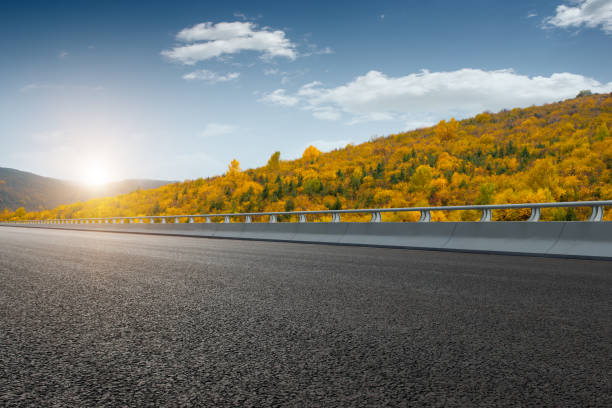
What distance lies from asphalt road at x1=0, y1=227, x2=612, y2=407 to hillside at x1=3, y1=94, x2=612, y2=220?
37.1 m

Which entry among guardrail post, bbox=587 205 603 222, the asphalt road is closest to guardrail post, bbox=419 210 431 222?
guardrail post, bbox=587 205 603 222

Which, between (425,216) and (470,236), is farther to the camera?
(425,216)

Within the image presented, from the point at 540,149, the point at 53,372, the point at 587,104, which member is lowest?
the point at 53,372

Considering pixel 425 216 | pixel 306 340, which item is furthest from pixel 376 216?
pixel 306 340

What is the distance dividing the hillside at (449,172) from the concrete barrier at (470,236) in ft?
88.4

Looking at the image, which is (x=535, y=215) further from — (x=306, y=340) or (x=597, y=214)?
(x=306, y=340)

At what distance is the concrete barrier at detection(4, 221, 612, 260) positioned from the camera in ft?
37.7

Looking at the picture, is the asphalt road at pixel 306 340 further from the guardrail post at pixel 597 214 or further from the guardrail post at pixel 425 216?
the guardrail post at pixel 425 216

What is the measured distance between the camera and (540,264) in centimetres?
1022

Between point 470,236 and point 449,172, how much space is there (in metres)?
75.0

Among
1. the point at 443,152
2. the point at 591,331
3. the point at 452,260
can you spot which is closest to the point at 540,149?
the point at 443,152

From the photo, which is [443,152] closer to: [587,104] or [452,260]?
[587,104]

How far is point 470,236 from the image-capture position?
1387cm

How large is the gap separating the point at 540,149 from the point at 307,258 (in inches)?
2990
